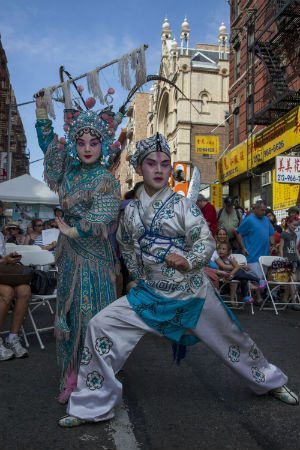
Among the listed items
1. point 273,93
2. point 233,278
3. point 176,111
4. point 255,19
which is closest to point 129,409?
point 233,278

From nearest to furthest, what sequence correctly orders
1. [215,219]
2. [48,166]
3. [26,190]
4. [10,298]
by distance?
[48,166], [10,298], [215,219], [26,190]

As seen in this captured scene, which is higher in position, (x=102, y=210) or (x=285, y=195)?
(x=285, y=195)

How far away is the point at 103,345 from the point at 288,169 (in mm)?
10865

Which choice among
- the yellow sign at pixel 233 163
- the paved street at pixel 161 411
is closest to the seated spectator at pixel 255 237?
the paved street at pixel 161 411

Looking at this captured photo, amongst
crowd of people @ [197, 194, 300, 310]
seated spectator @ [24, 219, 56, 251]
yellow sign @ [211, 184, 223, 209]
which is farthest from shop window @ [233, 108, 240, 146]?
seated spectator @ [24, 219, 56, 251]

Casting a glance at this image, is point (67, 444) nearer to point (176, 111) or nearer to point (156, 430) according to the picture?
point (156, 430)

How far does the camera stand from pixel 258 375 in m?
3.32

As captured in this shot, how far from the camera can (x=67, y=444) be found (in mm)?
2768

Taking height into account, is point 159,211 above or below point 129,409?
above

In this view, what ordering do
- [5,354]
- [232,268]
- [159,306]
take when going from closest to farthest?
1. [159,306]
2. [5,354]
3. [232,268]

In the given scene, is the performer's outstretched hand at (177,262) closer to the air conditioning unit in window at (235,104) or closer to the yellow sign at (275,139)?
the yellow sign at (275,139)

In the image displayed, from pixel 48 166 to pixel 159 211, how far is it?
109 centimetres

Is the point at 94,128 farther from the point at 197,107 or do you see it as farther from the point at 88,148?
the point at 197,107

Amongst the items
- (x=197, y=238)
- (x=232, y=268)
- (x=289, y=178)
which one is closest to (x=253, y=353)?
(x=197, y=238)
